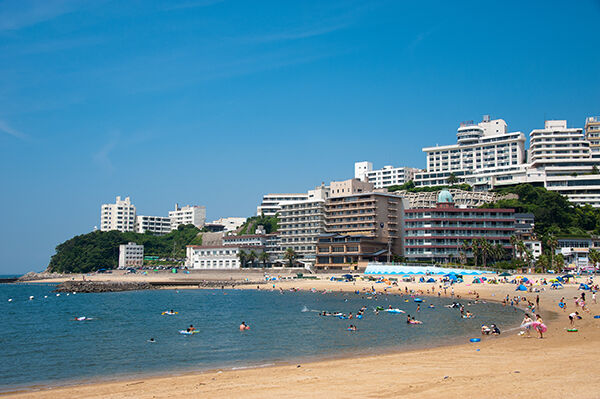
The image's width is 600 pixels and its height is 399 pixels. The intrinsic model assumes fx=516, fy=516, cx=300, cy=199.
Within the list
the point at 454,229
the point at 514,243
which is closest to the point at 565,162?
the point at 454,229

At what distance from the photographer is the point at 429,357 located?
2952cm

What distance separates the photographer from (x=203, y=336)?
4422cm

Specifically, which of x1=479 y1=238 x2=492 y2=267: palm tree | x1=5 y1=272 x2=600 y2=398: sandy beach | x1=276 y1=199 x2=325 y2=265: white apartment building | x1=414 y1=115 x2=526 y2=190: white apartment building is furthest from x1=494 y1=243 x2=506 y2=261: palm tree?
x1=5 y1=272 x2=600 y2=398: sandy beach

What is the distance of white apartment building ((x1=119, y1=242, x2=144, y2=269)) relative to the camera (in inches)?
7279

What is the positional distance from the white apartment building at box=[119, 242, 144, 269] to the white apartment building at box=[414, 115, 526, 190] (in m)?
104

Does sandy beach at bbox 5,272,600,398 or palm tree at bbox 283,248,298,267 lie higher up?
palm tree at bbox 283,248,298,267

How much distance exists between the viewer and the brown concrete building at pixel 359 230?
126 meters

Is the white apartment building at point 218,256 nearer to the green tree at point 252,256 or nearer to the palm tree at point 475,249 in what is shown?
the green tree at point 252,256

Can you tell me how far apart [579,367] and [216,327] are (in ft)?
111

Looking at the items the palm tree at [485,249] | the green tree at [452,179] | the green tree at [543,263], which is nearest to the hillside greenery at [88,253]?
the green tree at [452,179]

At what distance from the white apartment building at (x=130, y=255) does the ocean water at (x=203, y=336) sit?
115m

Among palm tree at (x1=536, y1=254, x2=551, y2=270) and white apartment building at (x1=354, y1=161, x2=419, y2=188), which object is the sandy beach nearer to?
palm tree at (x1=536, y1=254, x2=551, y2=270)

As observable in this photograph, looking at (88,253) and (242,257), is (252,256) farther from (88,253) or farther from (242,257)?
(88,253)

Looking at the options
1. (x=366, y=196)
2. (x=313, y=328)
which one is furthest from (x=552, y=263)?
(x=313, y=328)
